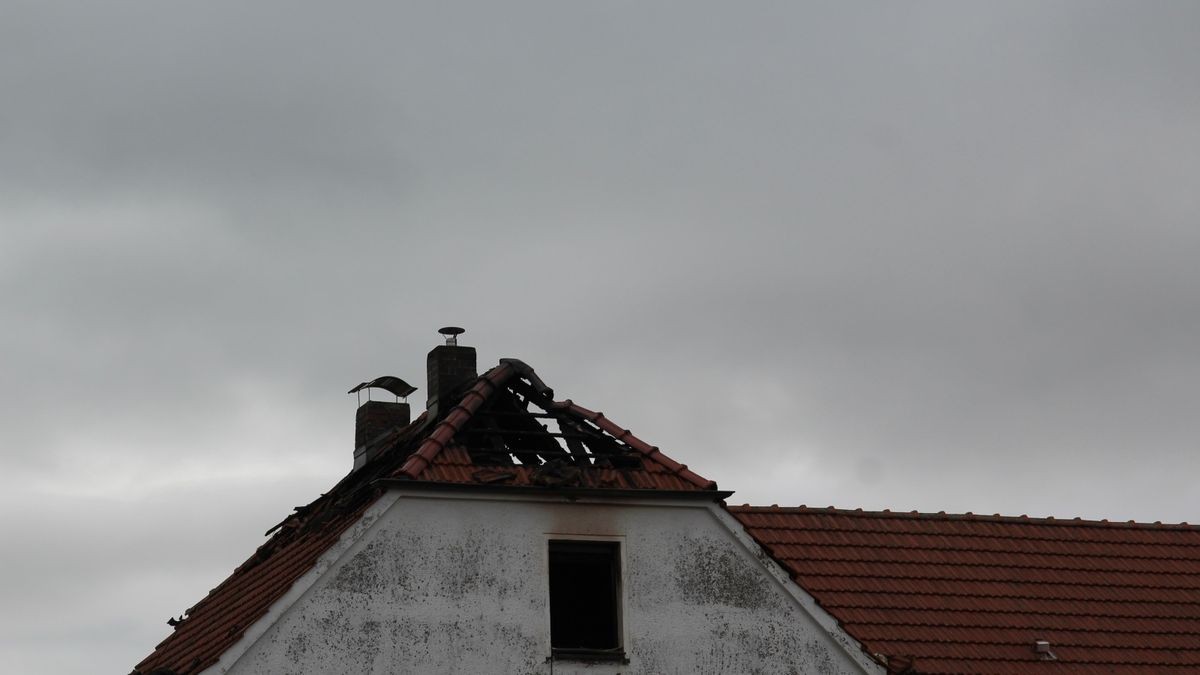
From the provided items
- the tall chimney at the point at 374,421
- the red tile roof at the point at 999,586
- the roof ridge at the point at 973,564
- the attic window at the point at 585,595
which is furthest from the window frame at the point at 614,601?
the tall chimney at the point at 374,421

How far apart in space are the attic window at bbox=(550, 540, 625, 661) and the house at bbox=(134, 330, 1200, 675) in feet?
0.07

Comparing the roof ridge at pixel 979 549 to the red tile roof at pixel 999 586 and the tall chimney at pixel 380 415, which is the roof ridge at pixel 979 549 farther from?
the tall chimney at pixel 380 415

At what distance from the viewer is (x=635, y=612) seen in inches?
653

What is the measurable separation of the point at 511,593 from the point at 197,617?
6.11m

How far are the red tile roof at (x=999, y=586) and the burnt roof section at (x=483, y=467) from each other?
235 centimetres

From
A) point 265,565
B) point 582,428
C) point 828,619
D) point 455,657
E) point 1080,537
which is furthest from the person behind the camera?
point 1080,537

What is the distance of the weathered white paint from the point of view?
614 inches

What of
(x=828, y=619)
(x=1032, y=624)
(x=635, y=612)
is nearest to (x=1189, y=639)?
(x=1032, y=624)

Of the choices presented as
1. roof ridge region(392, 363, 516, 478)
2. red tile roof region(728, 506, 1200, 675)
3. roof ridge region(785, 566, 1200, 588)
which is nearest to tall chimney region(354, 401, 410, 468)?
roof ridge region(392, 363, 516, 478)

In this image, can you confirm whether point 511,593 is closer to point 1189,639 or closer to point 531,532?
point 531,532

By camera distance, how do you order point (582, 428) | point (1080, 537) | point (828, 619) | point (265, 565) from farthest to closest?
point (1080, 537), point (265, 565), point (582, 428), point (828, 619)

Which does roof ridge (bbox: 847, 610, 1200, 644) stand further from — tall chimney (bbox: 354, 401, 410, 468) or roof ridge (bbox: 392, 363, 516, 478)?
tall chimney (bbox: 354, 401, 410, 468)

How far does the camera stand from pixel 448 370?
20.2m

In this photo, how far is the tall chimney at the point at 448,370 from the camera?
2018 cm
